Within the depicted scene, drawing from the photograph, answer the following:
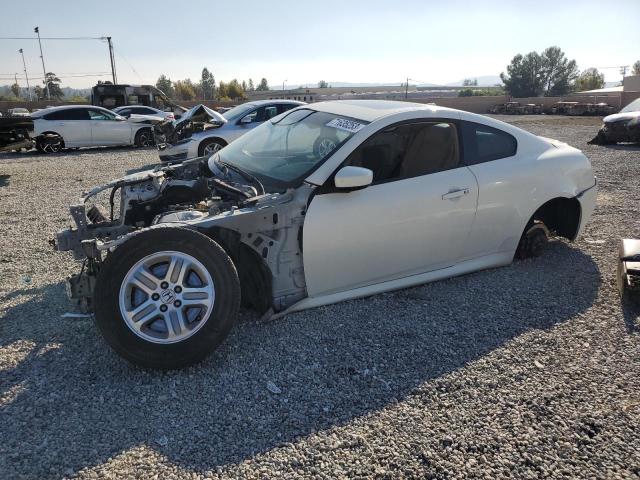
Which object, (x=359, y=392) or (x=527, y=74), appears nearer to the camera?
(x=359, y=392)

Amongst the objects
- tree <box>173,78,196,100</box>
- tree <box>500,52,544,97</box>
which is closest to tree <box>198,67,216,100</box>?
tree <box>173,78,196,100</box>

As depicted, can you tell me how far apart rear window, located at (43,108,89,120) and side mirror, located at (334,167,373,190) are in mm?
14322

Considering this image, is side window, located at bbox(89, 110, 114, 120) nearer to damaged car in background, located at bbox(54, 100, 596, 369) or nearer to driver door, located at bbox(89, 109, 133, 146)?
driver door, located at bbox(89, 109, 133, 146)

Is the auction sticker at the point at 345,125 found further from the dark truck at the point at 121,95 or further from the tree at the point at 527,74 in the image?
the tree at the point at 527,74

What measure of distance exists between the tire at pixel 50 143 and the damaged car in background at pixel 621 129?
16323mm

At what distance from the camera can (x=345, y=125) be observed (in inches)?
160

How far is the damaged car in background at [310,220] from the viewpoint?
3066 millimetres

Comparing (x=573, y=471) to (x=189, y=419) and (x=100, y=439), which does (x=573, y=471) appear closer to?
(x=189, y=419)

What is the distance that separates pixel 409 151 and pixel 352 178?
747mm

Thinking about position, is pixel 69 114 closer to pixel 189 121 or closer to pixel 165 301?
pixel 189 121

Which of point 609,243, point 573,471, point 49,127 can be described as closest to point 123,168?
point 49,127

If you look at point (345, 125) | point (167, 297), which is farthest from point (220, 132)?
point (167, 297)

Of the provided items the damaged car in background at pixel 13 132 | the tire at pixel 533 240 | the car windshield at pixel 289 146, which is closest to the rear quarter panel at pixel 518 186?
the tire at pixel 533 240

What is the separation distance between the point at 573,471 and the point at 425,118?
107 inches
